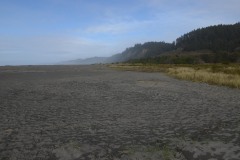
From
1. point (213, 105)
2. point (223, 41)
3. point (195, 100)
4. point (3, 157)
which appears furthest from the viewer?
point (223, 41)

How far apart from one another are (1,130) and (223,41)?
185 m

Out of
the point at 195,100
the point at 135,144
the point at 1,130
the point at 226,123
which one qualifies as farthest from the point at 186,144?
the point at 195,100

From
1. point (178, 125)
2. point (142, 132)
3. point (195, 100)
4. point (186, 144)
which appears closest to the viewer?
point (186, 144)

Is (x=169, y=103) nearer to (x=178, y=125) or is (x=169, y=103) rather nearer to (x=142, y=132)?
(x=178, y=125)

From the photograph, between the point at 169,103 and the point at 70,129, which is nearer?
the point at 70,129

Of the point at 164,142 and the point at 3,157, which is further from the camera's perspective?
the point at 164,142

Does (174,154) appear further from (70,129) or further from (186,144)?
(70,129)

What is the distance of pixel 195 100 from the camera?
1961cm

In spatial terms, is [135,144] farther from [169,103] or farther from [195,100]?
[195,100]

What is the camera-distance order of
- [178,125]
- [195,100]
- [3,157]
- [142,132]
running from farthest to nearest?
[195,100], [178,125], [142,132], [3,157]

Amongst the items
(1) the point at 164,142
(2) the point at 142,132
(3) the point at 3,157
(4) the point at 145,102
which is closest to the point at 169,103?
(4) the point at 145,102

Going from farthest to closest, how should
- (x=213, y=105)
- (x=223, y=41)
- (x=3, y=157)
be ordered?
(x=223, y=41)
(x=213, y=105)
(x=3, y=157)

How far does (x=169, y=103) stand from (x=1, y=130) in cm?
1002

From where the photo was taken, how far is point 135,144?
9.38 meters
